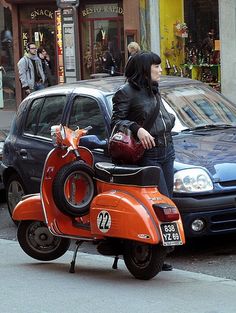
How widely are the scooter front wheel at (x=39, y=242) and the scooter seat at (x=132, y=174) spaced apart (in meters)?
0.98

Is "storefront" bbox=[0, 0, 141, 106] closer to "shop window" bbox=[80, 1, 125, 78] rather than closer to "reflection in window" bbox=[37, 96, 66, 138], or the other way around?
"shop window" bbox=[80, 1, 125, 78]

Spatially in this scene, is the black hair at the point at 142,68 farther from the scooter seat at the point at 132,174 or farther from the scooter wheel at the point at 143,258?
the scooter wheel at the point at 143,258

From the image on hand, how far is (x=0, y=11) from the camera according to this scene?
25734 mm

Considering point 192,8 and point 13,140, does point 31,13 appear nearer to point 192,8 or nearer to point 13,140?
point 192,8

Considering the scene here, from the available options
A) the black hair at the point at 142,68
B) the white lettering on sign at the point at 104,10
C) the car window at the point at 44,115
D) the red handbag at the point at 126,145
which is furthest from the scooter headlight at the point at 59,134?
the white lettering on sign at the point at 104,10

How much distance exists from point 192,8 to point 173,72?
166 cm

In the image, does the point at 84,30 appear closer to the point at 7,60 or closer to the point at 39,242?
the point at 7,60

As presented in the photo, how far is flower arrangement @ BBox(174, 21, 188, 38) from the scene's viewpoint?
20.4 metres

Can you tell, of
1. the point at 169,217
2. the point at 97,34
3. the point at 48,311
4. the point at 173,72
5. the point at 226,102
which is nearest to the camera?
the point at 48,311

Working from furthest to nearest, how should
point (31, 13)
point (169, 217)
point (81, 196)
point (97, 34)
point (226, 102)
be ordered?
point (31, 13) < point (97, 34) < point (226, 102) < point (81, 196) < point (169, 217)

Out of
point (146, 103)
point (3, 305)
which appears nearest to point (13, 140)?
point (146, 103)

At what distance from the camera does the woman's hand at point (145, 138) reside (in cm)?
700

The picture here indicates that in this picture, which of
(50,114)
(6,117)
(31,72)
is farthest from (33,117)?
(6,117)

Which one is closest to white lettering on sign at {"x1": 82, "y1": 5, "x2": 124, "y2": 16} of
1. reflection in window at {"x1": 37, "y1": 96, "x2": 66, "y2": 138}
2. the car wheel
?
the car wheel
